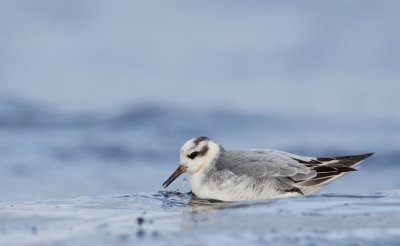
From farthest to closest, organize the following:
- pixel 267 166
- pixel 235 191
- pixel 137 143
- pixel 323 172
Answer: pixel 137 143 → pixel 323 172 → pixel 267 166 → pixel 235 191

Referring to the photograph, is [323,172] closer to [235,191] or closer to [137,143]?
[235,191]

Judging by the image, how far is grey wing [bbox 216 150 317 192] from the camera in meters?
11.3

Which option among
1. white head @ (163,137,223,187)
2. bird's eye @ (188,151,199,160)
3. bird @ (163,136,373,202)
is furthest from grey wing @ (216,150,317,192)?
bird's eye @ (188,151,199,160)

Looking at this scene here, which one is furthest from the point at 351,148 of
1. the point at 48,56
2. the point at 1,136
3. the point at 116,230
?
the point at 116,230

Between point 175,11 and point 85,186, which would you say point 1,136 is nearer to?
point 85,186

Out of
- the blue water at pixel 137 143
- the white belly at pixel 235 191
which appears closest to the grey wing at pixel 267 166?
the white belly at pixel 235 191

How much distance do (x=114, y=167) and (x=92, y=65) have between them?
20.2ft

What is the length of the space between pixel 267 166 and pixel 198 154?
94 cm

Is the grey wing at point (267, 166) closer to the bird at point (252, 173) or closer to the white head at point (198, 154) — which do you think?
the bird at point (252, 173)

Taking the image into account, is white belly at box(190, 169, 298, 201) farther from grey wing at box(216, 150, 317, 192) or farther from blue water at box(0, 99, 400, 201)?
blue water at box(0, 99, 400, 201)

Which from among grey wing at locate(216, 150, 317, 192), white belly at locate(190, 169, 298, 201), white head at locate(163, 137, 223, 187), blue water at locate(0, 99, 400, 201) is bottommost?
white belly at locate(190, 169, 298, 201)

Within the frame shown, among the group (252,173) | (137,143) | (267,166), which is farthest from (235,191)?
(137,143)

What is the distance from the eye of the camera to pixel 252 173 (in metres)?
11.3

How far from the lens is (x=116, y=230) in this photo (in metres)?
8.38
